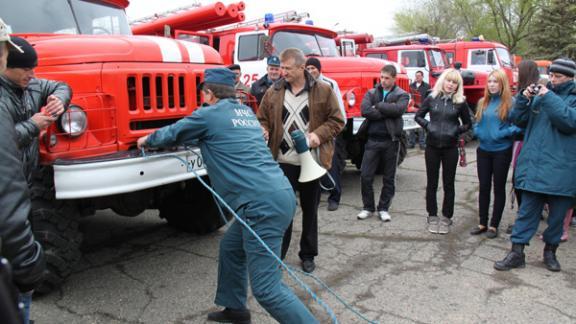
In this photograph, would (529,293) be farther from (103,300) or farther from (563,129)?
(103,300)

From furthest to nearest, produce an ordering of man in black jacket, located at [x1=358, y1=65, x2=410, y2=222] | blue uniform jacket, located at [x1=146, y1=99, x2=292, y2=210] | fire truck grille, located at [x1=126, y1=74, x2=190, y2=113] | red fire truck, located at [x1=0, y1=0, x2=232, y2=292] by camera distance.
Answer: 1. man in black jacket, located at [x1=358, y1=65, x2=410, y2=222]
2. fire truck grille, located at [x1=126, y1=74, x2=190, y2=113]
3. red fire truck, located at [x1=0, y1=0, x2=232, y2=292]
4. blue uniform jacket, located at [x1=146, y1=99, x2=292, y2=210]

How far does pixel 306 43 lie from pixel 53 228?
526 cm

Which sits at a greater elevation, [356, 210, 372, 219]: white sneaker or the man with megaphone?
the man with megaphone

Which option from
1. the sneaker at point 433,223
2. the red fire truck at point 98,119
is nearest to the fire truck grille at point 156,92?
→ the red fire truck at point 98,119

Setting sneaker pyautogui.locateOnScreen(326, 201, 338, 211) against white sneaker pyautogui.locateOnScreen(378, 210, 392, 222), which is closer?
white sneaker pyautogui.locateOnScreen(378, 210, 392, 222)

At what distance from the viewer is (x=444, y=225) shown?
5211 mm

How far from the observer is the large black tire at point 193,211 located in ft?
15.9

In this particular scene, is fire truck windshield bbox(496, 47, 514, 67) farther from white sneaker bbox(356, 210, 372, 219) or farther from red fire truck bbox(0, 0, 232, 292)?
red fire truck bbox(0, 0, 232, 292)

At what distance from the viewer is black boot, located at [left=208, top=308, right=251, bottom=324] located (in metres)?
3.24

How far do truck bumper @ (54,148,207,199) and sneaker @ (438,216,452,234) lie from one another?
3039 millimetres

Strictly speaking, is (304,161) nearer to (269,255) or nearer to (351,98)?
(269,255)

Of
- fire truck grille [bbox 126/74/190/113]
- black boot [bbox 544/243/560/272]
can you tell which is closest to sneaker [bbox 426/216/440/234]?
black boot [bbox 544/243/560/272]

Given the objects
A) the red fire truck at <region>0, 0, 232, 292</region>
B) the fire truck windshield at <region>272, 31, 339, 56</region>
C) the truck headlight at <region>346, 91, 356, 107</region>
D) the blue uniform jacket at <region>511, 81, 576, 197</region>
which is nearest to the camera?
the red fire truck at <region>0, 0, 232, 292</region>

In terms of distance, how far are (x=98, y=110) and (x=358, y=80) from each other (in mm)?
4365
